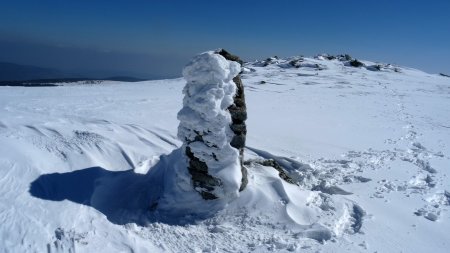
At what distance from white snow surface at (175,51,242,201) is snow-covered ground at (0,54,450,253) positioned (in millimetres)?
752

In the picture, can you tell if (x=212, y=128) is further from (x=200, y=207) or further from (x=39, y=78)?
(x=39, y=78)

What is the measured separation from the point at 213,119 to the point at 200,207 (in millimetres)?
2199

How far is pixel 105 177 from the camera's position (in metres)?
10.6

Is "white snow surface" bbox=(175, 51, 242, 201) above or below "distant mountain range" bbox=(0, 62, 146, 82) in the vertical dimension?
above

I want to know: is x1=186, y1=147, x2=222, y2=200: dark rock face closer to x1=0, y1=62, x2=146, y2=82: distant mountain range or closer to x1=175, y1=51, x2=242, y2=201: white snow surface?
x1=175, y1=51, x2=242, y2=201: white snow surface

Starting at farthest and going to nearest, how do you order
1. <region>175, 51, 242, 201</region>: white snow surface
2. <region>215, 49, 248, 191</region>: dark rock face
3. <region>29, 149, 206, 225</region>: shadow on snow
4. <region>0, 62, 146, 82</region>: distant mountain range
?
<region>0, 62, 146, 82</region>: distant mountain range
<region>215, 49, 248, 191</region>: dark rock face
<region>175, 51, 242, 201</region>: white snow surface
<region>29, 149, 206, 225</region>: shadow on snow

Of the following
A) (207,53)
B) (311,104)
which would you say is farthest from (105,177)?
(311,104)

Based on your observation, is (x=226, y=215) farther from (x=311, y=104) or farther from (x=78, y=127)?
(x=311, y=104)

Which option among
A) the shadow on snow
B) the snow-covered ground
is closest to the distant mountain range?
the snow-covered ground

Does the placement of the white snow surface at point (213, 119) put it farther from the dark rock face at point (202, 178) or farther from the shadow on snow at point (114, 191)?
the shadow on snow at point (114, 191)

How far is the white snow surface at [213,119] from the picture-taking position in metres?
9.54

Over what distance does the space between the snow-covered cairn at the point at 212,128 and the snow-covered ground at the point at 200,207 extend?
2.19 feet

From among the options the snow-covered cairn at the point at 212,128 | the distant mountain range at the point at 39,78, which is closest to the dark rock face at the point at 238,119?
the snow-covered cairn at the point at 212,128

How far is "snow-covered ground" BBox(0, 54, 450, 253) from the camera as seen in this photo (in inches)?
323
